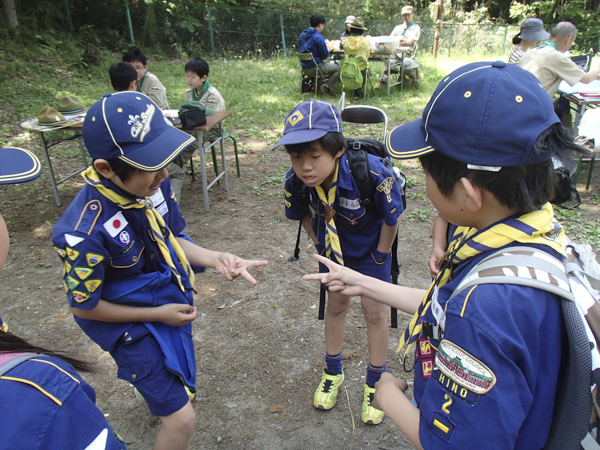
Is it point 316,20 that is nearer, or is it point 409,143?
point 409,143

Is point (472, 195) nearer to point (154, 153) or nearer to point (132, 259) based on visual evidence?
point (154, 153)

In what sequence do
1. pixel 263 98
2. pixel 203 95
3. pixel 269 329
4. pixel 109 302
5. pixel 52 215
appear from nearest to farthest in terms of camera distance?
pixel 109 302 → pixel 269 329 → pixel 52 215 → pixel 203 95 → pixel 263 98

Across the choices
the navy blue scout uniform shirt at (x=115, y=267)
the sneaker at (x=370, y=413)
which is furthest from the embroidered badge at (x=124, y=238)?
the sneaker at (x=370, y=413)

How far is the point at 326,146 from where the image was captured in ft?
6.36

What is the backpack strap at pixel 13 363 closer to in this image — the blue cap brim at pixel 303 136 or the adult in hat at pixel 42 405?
the adult in hat at pixel 42 405

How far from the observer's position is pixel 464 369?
900 millimetres

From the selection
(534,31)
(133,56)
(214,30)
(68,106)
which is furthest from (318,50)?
(214,30)

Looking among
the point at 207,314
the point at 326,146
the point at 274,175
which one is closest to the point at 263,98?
the point at 274,175

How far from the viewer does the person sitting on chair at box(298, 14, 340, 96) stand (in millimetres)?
9438

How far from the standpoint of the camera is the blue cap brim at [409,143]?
1107 mm

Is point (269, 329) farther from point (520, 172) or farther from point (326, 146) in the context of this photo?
point (520, 172)

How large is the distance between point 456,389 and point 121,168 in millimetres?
1351

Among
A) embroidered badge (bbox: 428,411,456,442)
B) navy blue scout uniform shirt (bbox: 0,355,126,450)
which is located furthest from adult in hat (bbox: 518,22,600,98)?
navy blue scout uniform shirt (bbox: 0,355,126,450)

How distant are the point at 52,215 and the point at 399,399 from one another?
489 centimetres
